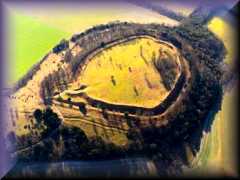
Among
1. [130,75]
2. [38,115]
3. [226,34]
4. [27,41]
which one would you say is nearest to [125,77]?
[130,75]

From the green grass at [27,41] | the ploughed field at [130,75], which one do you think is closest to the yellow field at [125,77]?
the ploughed field at [130,75]

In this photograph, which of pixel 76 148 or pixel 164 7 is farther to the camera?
pixel 164 7

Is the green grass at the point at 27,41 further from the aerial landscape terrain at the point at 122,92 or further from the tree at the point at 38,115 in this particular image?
the tree at the point at 38,115

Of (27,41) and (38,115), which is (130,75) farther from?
(27,41)

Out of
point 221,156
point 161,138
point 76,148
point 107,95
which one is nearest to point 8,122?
point 76,148

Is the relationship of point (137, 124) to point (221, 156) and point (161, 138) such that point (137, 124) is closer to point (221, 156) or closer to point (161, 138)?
point (161, 138)

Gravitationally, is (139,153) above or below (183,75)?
below

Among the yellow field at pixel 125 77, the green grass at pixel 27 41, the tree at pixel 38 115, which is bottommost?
the tree at pixel 38 115
